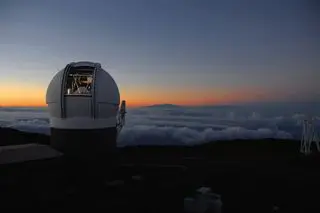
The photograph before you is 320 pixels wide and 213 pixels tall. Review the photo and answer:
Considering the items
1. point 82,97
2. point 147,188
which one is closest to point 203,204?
point 147,188

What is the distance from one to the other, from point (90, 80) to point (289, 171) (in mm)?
16406

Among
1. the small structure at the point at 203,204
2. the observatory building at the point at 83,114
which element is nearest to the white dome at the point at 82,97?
the observatory building at the point at 83,114

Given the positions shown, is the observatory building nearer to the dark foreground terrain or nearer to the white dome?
the white dome

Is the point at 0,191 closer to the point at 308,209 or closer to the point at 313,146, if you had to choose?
the point at 308,209

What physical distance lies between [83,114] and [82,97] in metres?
1.01

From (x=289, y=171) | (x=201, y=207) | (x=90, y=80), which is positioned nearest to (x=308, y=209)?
(x=201, y=207)

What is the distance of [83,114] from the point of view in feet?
66.8

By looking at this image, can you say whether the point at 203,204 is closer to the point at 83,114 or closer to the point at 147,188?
the point at 147,188

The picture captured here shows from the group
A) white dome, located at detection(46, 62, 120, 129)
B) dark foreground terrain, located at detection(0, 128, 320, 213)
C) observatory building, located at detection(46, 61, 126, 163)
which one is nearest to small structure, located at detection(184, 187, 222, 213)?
dark foreground terrain, located at detection(0, 128, 320, 213)

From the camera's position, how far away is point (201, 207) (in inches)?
607

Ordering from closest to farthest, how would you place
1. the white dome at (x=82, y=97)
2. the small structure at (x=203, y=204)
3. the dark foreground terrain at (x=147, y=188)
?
the small structure at (x=203, y=204)
the dark foreground terrain at (x=147, y=188)
the white dome at (x=82, y=97)

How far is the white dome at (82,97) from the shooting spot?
66.9 ft

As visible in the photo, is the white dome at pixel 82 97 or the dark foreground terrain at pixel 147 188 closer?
the dark foreground terrain at pixel 147 188

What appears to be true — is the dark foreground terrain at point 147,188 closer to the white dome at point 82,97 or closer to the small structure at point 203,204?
the small structure at point 203,204
